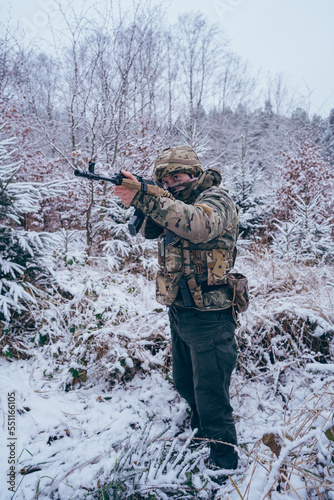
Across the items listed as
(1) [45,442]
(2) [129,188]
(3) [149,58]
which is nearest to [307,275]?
(2) [129,188]

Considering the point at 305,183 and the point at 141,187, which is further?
the point at 305,183

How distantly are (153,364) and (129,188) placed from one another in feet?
6.53

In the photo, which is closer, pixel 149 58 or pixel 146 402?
pixel 146 402

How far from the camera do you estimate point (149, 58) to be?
654 cm

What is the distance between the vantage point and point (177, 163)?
1.82 meters

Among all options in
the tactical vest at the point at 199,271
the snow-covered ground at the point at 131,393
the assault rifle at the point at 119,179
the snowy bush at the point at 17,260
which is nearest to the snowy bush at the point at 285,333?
the snow-covered ground at the point at 131,393

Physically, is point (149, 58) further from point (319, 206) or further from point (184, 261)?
point (184, 261)

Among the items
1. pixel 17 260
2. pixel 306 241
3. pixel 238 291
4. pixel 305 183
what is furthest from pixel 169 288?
pixel 305 183

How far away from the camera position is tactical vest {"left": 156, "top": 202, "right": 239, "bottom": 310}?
174 cm

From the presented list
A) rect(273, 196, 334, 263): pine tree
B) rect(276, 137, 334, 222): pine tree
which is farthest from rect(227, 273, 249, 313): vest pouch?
rect(276, 137, 334, 222): pine tree

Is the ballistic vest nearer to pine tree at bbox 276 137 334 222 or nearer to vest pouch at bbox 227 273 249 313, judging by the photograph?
vest pouch at bbox 227 273 249 313

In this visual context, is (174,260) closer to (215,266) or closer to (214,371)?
(215,266)

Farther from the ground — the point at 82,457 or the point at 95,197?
the point at 95,197

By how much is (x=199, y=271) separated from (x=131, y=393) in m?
1.58
